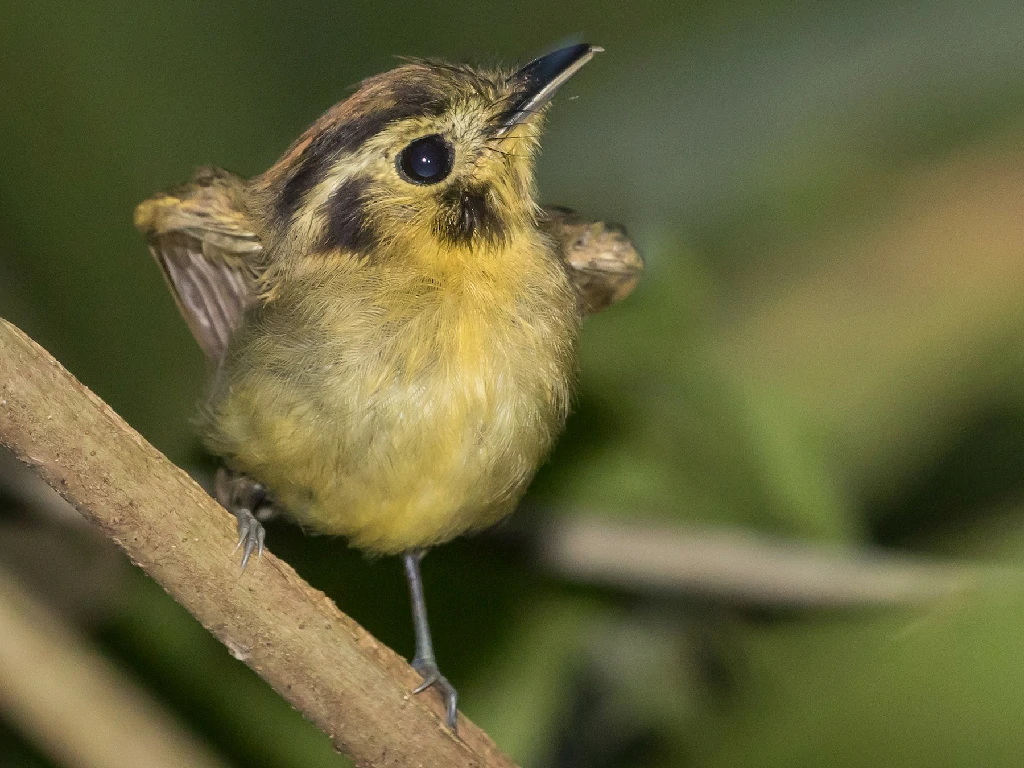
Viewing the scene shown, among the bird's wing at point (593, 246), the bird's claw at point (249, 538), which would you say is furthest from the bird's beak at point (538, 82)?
the bird's claw at point (249, 538)

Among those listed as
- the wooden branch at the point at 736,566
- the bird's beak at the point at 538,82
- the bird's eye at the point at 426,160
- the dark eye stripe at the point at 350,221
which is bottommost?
the wooden branch at the point at 736,566

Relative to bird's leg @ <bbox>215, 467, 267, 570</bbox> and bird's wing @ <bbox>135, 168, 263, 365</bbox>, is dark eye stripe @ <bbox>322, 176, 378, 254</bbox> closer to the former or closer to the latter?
bird's wing @ <bbox>135, 168, 263, 365</bbox>

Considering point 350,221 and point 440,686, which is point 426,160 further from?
point 440,686

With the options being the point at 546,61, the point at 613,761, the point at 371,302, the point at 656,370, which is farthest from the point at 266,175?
the point at 613,761

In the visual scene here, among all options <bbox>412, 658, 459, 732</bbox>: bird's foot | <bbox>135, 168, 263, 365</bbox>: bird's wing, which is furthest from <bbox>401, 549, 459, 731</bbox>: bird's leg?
<bbox>135, 168, 263, 365</bbox>: bird's wing

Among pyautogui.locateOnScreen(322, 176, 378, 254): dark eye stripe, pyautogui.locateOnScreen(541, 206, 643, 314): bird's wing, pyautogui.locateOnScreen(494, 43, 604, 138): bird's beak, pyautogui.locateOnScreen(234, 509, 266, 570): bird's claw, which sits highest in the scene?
pyautogui.locateOnScreen(494, 43, 604, 138): bird's beak

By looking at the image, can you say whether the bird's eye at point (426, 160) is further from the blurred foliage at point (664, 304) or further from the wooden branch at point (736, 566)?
the wooden branch at point (736, 566)

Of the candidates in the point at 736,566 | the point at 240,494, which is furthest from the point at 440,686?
the point at 736,566
